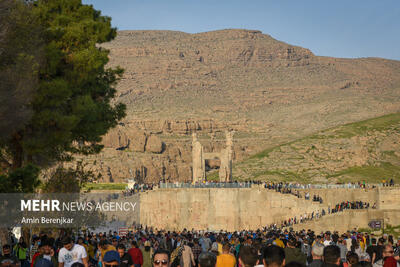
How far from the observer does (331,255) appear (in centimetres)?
1156

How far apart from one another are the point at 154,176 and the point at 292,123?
7577 cm

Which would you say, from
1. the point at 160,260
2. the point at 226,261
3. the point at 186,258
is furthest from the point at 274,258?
the point at 186,258

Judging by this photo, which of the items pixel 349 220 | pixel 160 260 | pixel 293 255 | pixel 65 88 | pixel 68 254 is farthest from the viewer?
pixel 349 220

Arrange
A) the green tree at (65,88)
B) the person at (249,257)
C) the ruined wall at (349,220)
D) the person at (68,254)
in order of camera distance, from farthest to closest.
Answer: the ruined wall at (349,220) → the green tree at (65,88) → the person at (68,254) → the person at (249,257)

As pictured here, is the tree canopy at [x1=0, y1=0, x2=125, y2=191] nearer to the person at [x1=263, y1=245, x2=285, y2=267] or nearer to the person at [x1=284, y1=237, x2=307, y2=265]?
the person at [x1=284, y1=237, x2=307, y2=265]

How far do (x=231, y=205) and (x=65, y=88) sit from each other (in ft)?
117

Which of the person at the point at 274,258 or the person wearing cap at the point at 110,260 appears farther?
the person wearing cap at the point at 110,260

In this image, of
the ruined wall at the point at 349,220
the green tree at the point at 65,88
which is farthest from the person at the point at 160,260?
the ruined wall at the point at 349,220

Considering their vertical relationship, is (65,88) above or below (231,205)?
above

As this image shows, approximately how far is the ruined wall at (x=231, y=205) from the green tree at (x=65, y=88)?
29.2m

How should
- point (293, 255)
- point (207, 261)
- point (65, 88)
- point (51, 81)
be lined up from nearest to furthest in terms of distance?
point (207, 261), point (293, 255), point (65, 88), point (51, 81)

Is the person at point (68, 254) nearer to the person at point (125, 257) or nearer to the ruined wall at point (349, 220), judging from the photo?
the person at point (125, 257)

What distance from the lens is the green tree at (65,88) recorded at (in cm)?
2598

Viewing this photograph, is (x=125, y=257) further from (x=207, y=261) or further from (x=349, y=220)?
(x=349, y=220)
